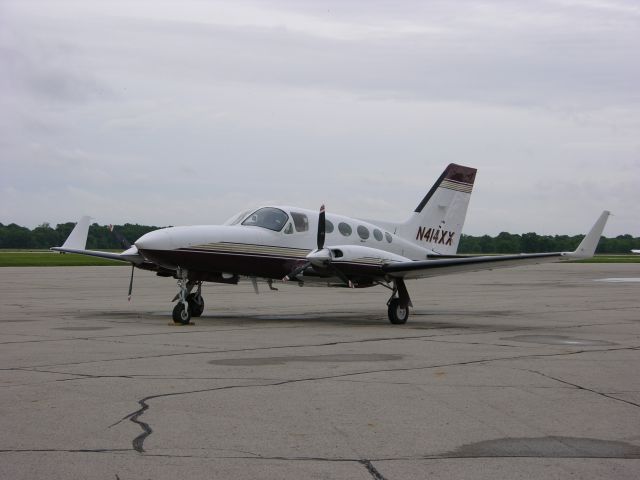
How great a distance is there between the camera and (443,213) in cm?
2427

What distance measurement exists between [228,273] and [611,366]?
32.1 feet

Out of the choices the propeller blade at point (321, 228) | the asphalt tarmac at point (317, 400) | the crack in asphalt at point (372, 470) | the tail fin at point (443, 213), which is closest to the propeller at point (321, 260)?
the propeller blade at point (321, 228)

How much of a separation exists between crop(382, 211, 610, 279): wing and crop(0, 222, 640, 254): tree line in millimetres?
67498

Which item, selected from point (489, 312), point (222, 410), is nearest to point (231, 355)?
point (222, 410)

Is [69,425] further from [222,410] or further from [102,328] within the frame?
[102,328]

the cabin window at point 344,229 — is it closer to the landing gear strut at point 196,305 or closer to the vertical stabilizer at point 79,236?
the landing gear strut at point 196,305

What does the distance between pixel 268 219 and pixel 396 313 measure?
151 inches

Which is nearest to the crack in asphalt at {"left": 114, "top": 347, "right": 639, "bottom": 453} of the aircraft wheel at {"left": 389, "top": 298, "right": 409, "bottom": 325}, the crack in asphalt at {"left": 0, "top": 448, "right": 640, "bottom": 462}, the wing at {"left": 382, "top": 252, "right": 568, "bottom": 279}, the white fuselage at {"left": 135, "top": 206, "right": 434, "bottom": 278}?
the crack in asphalt at {"left": 0, "top": 448, "right": 640, "bottom": 462}

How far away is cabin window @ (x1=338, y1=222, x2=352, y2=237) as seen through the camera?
67.6 ft

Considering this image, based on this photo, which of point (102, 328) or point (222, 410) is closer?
point (222, 410)

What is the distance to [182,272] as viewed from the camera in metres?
18.5

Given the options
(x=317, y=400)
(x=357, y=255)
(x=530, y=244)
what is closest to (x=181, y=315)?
Answer: (x=357, y=255)

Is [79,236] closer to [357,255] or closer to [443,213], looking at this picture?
[443,213]

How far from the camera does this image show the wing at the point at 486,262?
17.9 metres
